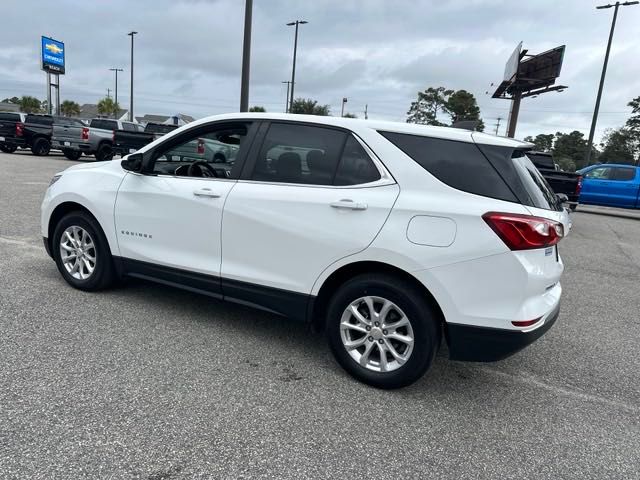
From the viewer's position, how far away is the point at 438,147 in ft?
10.1

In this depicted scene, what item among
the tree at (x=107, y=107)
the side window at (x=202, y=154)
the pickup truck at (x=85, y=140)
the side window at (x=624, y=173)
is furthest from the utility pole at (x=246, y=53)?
the tree at (x=107, y=107)

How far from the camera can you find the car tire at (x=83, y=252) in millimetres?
4363

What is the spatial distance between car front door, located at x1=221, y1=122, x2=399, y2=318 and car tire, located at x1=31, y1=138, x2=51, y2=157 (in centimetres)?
2217

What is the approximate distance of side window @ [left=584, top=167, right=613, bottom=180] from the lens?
52.7 ft

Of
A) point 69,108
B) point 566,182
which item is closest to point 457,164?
point 566,182

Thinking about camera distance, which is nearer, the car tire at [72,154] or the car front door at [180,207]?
the car front door at [180,207]

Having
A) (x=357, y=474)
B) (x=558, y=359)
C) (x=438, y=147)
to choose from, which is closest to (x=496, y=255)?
(x=438, y=147)

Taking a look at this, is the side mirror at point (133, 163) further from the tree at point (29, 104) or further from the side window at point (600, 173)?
the tree at point (29, 104)

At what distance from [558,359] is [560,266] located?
3.35 ft

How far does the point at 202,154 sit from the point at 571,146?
82.5m

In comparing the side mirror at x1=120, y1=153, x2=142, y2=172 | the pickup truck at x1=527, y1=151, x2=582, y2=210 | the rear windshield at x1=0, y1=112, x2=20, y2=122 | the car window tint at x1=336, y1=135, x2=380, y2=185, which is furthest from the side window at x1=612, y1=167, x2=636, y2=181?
the rear windshield at x1=0, y1=112, x2=20, y2=122

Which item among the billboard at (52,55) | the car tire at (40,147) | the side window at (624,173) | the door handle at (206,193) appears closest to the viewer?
the door handle at (206,193)

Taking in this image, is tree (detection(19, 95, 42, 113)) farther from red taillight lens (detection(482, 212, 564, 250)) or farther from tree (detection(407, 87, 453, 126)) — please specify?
red taillight lens (detection(482, 212, 564, 250))

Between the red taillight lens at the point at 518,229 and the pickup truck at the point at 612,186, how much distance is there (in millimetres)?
15407
